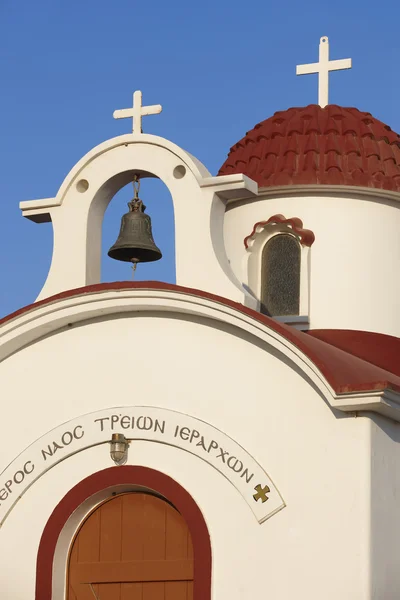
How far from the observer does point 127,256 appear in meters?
15.2

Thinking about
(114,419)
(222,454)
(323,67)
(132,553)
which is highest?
(323,67)

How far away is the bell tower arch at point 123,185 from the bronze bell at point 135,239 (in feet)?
0.93

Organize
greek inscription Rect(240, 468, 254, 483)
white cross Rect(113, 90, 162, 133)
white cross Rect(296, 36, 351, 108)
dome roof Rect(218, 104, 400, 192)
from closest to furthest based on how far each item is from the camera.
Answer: greek inscription Rect(240, 468, 254, 483) → white cross Rect(113, 90, 162, 133) → dome roof Rect(218, 104, 400, 192) → white cross Rect(296, 36, 351, 108)

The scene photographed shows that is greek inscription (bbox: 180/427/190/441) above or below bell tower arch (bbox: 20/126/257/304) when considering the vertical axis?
below

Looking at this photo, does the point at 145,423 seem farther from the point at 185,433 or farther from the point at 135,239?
the point at 135,239

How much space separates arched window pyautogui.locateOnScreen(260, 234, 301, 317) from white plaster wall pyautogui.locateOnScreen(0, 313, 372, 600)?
3644 millimetres

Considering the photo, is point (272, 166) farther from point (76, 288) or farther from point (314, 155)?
point (76, 288)

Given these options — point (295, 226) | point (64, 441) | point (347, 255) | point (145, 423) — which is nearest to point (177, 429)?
point (145, 423)

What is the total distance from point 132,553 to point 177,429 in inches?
56.3

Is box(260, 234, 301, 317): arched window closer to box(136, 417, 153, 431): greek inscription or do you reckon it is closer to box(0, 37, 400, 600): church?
box(0, 37, 400, 600): church

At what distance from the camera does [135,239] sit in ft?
49.0

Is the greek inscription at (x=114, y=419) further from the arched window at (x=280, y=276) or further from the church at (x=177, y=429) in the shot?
the arched window at (x=280, y=276)

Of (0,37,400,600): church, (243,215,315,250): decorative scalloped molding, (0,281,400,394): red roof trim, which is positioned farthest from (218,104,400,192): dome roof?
(0,281,400,394): red roof trim

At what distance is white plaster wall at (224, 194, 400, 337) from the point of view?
17.2 m
